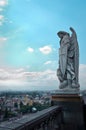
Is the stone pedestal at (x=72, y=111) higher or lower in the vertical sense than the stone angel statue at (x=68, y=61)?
lower

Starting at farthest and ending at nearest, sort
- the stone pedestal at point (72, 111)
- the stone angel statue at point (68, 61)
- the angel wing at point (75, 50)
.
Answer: the angel wing at point (75, 50)
the stone angel statue at point (68, 61)
the stone pedestal at point (72, 111)

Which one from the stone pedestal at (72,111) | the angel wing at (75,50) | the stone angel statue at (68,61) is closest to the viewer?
the stone pedestal at (72,111)

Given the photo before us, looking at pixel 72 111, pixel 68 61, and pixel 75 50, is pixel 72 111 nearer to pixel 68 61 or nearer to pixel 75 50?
pixel 68 61

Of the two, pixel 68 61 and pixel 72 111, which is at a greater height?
pixel 68 61

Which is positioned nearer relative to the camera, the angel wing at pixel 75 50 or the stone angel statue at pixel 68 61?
the stone angel statue at pixel 68 61

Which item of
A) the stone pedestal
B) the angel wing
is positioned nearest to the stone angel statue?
the angel wing

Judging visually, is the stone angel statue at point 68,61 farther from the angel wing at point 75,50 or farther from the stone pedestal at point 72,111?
the stone pedestal at point 72,111

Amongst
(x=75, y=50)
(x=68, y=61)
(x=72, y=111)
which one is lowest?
(x=72, y=111)

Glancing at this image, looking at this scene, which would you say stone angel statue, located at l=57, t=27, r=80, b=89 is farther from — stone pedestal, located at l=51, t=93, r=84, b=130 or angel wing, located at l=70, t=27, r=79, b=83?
stone pedestal, located at l=51, t=93, r=84, b=130

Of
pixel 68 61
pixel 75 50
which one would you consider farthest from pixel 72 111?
pixel 75 50

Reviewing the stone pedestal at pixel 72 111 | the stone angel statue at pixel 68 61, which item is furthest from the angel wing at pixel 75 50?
the stone pedestal at pixel 72 111
